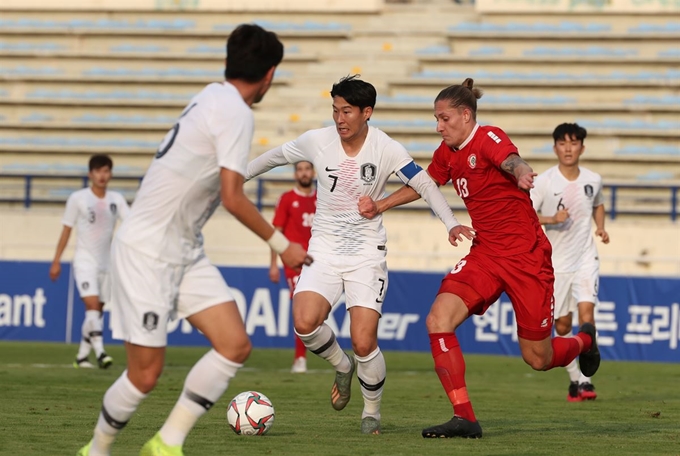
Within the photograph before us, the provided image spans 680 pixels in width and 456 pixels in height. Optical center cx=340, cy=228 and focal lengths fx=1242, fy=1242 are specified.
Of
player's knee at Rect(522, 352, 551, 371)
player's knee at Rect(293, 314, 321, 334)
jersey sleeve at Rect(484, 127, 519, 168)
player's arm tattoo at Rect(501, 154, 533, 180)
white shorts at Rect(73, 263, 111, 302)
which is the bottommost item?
white shorts at Rect(73, 263, 111, 302)

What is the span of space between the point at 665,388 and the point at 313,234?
5912mm

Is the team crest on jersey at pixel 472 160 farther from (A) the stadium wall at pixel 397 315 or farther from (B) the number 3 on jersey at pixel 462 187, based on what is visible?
(A) the stadium wall at pixel 397 315

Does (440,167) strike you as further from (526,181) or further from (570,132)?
(570,132)

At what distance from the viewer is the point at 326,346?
8633mm

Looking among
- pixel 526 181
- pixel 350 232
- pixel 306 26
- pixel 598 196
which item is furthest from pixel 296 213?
pixel 306 26

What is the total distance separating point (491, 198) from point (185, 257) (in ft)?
Result: 9.27

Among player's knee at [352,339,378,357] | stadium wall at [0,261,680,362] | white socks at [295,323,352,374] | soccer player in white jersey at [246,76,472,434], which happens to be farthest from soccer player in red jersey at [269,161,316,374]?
player's knee at [352,339,378,357]

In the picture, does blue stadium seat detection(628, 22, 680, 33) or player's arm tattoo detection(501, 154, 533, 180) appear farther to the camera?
blue stadium seat detection(628, 22, 680, 33)

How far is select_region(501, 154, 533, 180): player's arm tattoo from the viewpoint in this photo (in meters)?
7.66

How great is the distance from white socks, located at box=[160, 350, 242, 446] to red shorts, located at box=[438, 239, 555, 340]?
Answer: 8.02 feet

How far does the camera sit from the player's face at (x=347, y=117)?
27.6 ft

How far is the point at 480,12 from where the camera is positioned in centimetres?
2702

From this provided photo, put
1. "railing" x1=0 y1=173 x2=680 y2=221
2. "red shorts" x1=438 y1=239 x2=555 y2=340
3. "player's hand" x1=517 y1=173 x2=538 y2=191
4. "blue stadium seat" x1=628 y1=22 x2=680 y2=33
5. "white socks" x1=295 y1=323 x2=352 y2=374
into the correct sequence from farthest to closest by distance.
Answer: "blue stadium seat" x1=628 y1=22 x2=680 y2=33 → "railing" x1=0 y1=173 x2=680 y2=221 → "white socks" x1=295 y1=323 x2=352 y2=374 → "red shorts" x1=438 y1=239 x2=555 y2=340 → "player's hand" x1=517 y1=173 x2=538 y2=191

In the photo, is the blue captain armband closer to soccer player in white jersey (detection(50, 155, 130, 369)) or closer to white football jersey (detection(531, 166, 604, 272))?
white football jersey (detection(531, 166, 604, 272))
